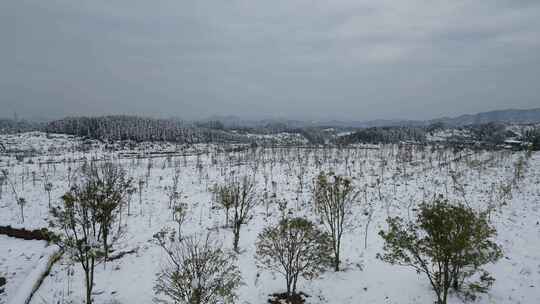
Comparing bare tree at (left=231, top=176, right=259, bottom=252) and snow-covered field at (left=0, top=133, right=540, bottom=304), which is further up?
bare tree at (left=231, top=176, right=259, bottom=252)

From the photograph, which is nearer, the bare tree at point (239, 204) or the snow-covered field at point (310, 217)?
the snow-covered field at point (310, 217)

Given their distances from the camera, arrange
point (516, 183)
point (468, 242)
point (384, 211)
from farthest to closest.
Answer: point (516, 183), point (384, 211), point (468, 242)

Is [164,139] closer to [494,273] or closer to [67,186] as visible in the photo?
[67,186]

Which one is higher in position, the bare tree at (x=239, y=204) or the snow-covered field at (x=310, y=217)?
the bare tree at (x=239, y=204)

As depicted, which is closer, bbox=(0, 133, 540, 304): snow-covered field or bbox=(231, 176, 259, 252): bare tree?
bbox=(0, 133, 540, 304): snow-covered field

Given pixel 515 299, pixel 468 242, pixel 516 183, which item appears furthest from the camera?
pixel 516 183

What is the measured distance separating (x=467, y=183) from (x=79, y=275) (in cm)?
5245

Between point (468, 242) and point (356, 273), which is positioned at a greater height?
point (468, 242)

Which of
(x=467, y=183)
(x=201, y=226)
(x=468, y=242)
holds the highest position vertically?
(x=468, y=242)

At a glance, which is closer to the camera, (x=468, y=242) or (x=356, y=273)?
(x=468, y=242)

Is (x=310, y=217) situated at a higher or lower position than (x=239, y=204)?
lower

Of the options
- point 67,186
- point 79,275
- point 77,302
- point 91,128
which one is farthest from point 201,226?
point 91,128

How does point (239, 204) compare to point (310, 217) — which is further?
point (310, 217)

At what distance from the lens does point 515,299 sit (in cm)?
1528
